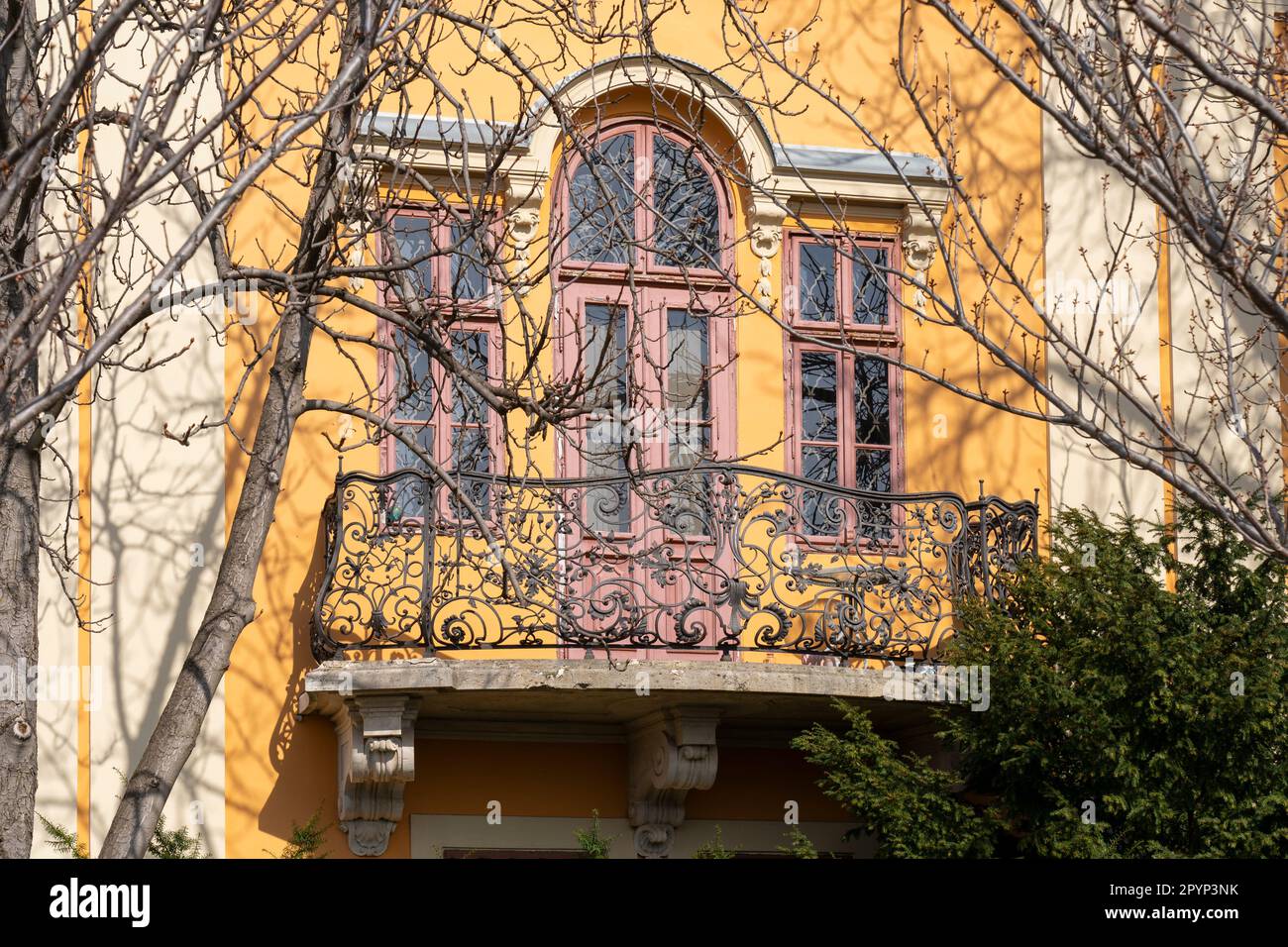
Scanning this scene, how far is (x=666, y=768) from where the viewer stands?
37.3 feet

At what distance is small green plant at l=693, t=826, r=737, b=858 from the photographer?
1048 cm

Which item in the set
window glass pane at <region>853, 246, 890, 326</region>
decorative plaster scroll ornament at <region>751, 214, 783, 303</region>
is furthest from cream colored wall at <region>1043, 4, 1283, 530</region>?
decorative plaster scroll ornament at <region>751, 214, 783, 303</region>

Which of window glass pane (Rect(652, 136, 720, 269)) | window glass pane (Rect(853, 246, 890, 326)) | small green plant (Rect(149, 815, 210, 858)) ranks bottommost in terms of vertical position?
small green plant (Rect(149, 815, 210, 858))

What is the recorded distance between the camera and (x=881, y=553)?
11586 mm

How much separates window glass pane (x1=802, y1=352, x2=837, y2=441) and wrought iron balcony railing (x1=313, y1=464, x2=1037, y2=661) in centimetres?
56

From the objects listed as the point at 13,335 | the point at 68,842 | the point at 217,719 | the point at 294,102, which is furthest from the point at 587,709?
the point at 13,335

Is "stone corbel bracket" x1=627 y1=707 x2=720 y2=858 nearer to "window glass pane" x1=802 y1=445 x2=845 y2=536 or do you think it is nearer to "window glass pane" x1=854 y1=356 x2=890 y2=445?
"window glass pane" x1=802 y1=445 x2=845 y2=536

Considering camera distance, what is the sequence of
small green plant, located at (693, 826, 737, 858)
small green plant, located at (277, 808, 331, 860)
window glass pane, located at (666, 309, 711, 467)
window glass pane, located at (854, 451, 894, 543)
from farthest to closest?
window glass pane, located at (666, 309, 711, 467) < window glass pane, located at (854, 451, 894, 543) < small green plant, located at (277, 808, 331, 860) < small green plant, located at (693, 826, 737, 858)

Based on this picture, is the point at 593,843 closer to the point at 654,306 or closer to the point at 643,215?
the point at 654,306

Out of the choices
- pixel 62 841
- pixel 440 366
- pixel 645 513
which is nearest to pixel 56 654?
pixel 62 841

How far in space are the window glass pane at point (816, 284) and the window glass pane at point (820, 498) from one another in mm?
798
